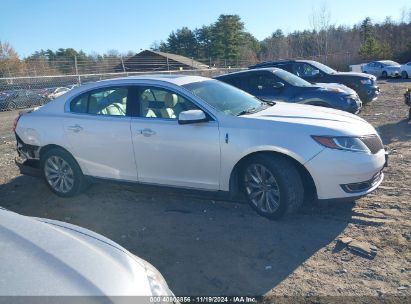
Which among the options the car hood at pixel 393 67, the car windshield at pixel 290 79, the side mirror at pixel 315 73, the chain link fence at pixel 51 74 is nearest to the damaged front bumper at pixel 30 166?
the car windshield at pixel 290 79

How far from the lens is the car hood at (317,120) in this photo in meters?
4.26

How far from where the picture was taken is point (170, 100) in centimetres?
496

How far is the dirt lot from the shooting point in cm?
334

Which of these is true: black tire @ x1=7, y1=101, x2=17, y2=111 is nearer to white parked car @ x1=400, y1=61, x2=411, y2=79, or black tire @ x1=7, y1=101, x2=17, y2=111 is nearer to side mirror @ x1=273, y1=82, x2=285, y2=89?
side mirror @ x1=273, y1=82, x2=285, y2=89

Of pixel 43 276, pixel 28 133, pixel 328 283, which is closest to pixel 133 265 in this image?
pixel 43 276

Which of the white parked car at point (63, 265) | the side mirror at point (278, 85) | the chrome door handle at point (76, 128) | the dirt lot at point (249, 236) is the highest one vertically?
the side mirror at point (278, 85)

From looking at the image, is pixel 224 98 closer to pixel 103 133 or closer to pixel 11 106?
pixel 103 133

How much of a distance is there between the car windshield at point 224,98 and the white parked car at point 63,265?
2712 millimetres

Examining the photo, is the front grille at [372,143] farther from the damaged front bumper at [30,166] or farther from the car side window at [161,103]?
the damaged front bumper at [30,166]

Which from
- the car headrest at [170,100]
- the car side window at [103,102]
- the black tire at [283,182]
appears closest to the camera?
the black tire at [283,182]

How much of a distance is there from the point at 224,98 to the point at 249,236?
179 centimetres

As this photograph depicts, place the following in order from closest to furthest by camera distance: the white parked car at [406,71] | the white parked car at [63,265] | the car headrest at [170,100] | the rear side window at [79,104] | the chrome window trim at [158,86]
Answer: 1. the white parked car at [63,265]
2. the chrome window trim at [158,86]
3. the car headrest at [170,100]
4. the rear side window at [79,104]
5. the white parked car at [406,71]

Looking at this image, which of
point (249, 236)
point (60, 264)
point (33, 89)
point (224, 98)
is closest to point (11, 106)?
point (33, 89)

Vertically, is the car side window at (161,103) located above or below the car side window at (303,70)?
below
